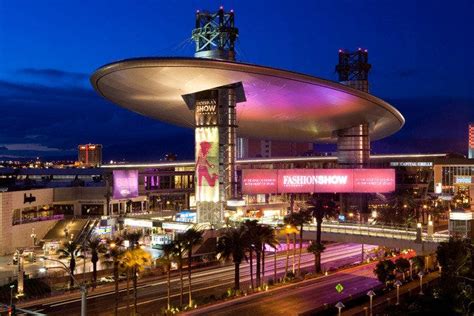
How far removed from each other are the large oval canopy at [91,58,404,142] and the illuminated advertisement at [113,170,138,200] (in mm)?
8889

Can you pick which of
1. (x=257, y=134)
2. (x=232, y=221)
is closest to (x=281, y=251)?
(x=232, y=221)

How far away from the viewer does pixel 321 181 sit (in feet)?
262

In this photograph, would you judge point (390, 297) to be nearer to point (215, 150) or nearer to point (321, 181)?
point (215, 150)

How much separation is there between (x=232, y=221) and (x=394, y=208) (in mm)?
28535

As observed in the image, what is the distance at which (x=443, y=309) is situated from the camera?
33.9 m

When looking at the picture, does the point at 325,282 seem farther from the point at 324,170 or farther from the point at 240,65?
the point at 324,170

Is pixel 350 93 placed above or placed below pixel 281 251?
above

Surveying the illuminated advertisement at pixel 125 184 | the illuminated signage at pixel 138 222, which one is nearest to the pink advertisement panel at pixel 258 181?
the illuminated signage at pixel 138 222

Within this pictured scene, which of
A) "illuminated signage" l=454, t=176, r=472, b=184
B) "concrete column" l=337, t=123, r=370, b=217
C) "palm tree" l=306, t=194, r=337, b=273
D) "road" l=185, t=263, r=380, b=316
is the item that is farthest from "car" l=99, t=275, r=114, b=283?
"illuminated signage" l=454, t=176, r=472, b=184

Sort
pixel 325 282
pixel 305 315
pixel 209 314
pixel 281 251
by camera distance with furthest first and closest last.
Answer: pixel 281 251
pixel 325 282
pixel 209 314
pixel 305 315

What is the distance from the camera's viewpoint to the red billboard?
75.8m

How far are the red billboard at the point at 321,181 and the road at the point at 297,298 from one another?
1024 inches

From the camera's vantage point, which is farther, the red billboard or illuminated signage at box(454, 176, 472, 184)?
illuminated signage at box(454, 176, 472, 184)

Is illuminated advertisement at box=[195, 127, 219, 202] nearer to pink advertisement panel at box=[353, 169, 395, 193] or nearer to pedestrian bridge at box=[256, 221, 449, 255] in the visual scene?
pedestrian bridge at box=[256, 221, 449, 255]
